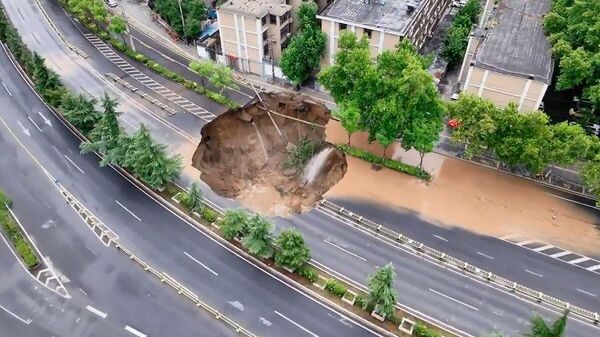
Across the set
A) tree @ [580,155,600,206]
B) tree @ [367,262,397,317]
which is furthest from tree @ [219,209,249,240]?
tree @ [580,155,600,206]

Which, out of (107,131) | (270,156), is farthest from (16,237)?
(270,156)

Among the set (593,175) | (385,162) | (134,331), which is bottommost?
(134,331)

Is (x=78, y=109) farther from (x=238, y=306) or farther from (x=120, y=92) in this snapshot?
(x=238, y=306)

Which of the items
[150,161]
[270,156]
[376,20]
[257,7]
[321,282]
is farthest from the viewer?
[257,7]

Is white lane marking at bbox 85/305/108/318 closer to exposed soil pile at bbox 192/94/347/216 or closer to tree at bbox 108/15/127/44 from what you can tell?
exposed soil pile at bbox 192/94/347/216

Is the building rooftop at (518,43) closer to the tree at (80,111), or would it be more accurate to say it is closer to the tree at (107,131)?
the tree at (107,131)

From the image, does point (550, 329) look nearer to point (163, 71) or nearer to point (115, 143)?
point (115, 143)
